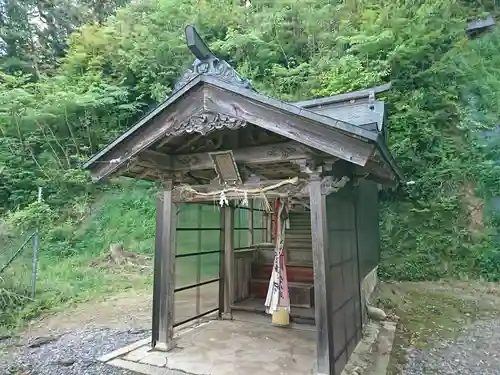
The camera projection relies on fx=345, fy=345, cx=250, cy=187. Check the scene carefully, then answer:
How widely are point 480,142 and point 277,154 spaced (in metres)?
8.74

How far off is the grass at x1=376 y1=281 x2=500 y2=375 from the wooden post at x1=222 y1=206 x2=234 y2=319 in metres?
2.79

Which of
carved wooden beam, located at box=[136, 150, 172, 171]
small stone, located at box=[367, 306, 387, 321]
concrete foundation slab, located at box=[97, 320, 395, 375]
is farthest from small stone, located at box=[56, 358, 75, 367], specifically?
small stone, located at box=[367, 306, 387, 321]

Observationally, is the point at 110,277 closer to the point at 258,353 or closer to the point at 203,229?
the point at 203,229

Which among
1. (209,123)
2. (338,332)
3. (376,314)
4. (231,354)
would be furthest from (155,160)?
(376,314)

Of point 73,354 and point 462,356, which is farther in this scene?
point 462,356

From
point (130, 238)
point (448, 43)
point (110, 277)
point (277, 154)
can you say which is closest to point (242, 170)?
point (277, 154)

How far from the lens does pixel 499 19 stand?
1246 centimetres

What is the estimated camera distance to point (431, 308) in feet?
23.5

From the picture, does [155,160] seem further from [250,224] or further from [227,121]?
[250,224]

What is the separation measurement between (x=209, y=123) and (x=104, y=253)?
8502 millimetres

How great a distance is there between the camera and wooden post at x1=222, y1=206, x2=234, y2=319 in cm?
618

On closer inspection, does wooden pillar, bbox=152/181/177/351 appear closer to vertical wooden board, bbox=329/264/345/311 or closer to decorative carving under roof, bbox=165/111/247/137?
decorative carving under roof, bbox=165/111/247/137

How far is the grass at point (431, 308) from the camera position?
5.52 meters

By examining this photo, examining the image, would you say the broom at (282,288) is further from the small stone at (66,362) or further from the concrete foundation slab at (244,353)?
the small stone at (66,362)
